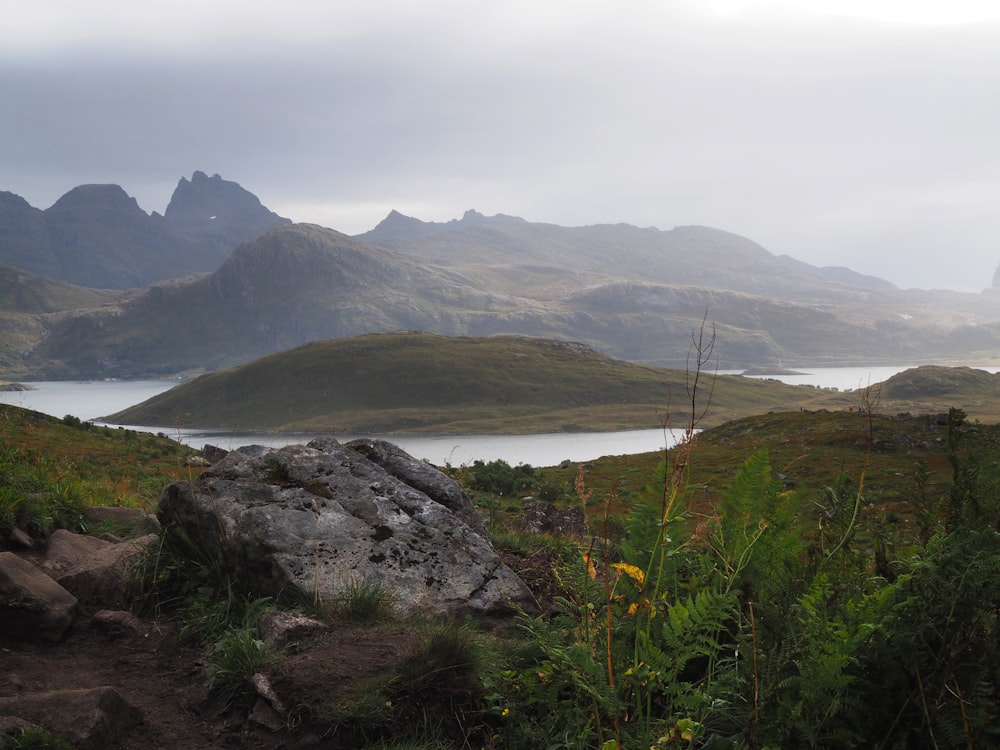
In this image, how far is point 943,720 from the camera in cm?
305

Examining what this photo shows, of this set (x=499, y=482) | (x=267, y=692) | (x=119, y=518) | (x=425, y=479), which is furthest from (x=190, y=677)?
(x=499, y=482)

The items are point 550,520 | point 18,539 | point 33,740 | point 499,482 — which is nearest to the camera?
point 33,740

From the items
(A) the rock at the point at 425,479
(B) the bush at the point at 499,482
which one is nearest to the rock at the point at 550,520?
(A) the rock at the point at 425,479

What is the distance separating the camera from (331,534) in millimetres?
7820

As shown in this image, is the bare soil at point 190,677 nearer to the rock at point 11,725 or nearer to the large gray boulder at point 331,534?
the rock at point 11,725

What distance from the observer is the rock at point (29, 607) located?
639 cm

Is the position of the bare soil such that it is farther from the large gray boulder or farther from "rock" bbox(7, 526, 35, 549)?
"rock" bbox(7, 526, 35, 549)

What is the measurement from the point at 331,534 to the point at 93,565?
103 inches

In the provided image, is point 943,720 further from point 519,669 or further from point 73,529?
point 73,529

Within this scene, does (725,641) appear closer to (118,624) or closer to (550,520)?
(118,624)

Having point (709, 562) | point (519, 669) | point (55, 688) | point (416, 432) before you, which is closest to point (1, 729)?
point (55, 688)

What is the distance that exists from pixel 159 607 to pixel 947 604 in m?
6.82

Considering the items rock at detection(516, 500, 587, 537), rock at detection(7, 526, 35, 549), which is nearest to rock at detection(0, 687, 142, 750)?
rock at detection(7, 526, 35, 549)

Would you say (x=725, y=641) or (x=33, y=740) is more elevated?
(x=725, y=641)
